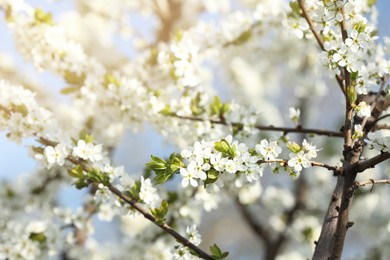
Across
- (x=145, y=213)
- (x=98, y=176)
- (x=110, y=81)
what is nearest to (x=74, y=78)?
(x=110, y=81)

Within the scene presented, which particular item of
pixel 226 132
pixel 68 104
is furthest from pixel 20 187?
pixel 226 132

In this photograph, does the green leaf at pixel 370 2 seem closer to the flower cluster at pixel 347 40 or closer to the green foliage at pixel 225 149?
the flower cluster at pixel 347 40

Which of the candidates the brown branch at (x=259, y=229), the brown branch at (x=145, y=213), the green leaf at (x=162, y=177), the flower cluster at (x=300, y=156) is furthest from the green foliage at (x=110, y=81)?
the brown branch at (x=259, y=229)

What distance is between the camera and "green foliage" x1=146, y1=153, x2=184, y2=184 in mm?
2041

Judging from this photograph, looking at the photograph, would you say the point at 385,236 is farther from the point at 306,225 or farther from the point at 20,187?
the point at 20,187

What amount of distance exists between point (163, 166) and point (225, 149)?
0.91 ft

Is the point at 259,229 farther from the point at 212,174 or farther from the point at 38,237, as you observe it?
the point at 212,174

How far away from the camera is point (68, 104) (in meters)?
6.47

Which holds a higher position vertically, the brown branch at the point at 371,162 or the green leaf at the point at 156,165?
the brown branch at the point at 371,162

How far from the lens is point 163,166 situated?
206 cm

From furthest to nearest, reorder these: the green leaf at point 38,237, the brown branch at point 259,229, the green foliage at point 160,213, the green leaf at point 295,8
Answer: the brown branch at point 259,229 < the green leaf at point 38,237 < the green leaf at point 295,8 < the green foliage at point 160,213

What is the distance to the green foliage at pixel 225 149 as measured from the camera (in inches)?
78.0

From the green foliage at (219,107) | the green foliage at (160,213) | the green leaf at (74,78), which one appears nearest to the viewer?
the green foliage at (160,213)

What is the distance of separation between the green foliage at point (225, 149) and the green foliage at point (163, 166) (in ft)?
0.55
